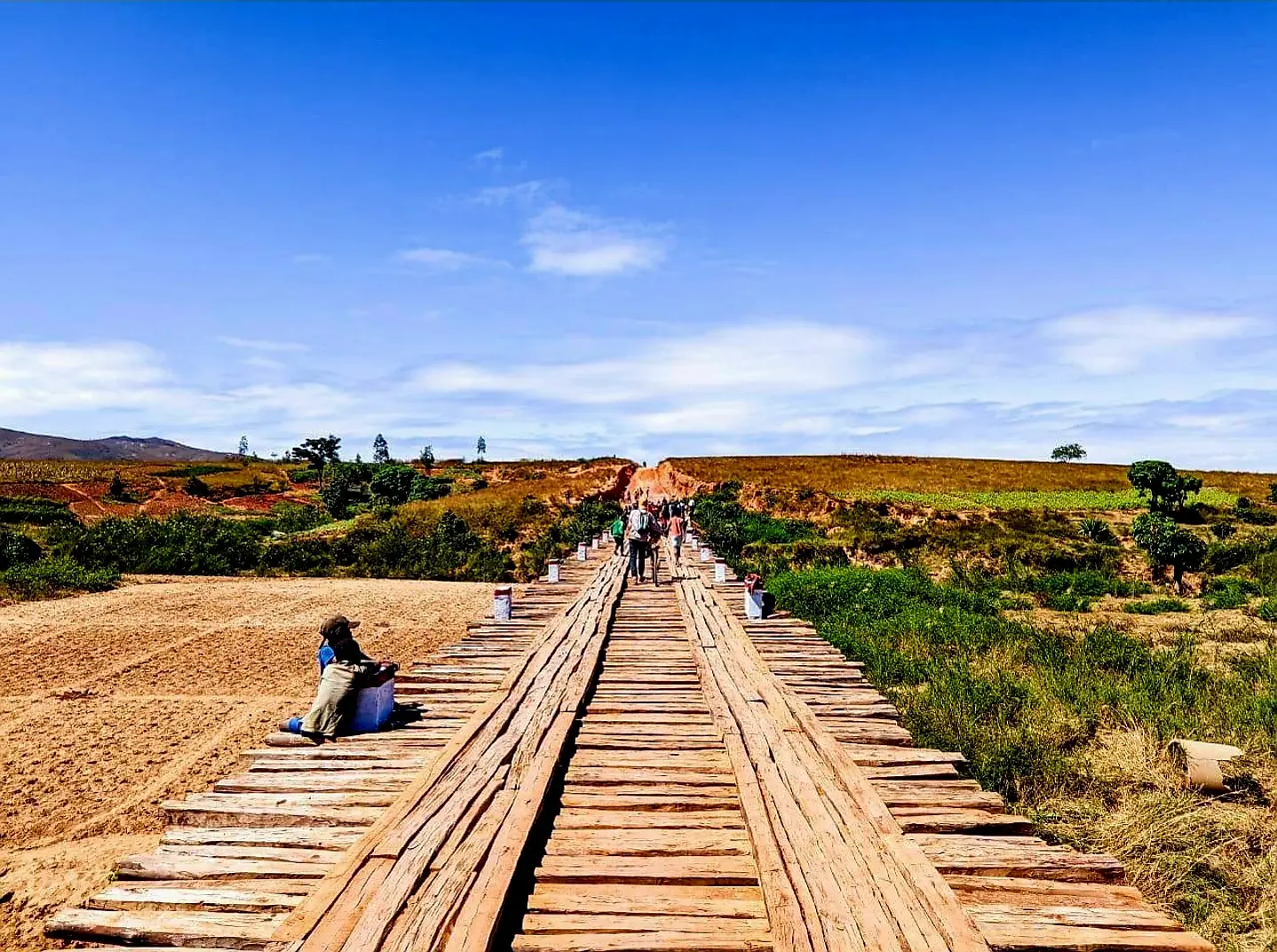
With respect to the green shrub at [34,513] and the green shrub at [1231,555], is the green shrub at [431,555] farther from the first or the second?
the green shrub at [1231,555]

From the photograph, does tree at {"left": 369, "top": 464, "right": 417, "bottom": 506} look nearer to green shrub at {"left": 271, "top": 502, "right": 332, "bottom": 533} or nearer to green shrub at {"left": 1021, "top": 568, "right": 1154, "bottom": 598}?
green shrub at {"left": 271, "top": 502, "right": 332, "bottom": 533}

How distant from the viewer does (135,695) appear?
9.52 meters

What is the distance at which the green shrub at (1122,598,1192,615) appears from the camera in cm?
1512

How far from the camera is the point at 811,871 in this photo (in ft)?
12.1

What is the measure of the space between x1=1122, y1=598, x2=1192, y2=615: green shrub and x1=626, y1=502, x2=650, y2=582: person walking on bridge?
9.93 meters

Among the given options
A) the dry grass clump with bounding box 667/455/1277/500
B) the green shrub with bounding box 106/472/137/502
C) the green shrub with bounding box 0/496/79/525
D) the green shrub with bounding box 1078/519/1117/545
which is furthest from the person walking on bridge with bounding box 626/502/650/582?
the green shrub with bounding box 106/472/137/502

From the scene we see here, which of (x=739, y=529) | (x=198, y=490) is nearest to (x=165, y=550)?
(x=739, y=529)

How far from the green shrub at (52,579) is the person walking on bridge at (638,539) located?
13083mm

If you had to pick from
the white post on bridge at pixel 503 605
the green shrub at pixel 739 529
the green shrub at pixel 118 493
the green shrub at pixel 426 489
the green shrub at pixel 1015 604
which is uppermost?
the green shrub at pixel 426 489

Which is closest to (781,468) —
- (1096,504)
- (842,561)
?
(1096,504)

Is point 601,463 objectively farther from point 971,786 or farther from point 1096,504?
point 971,786

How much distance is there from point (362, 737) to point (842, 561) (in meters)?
18.4

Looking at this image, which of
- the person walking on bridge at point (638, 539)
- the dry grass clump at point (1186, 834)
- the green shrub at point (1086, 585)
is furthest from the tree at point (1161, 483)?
the dry grass clump at point (1186, 834)

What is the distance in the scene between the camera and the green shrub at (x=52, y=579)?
16.9m
